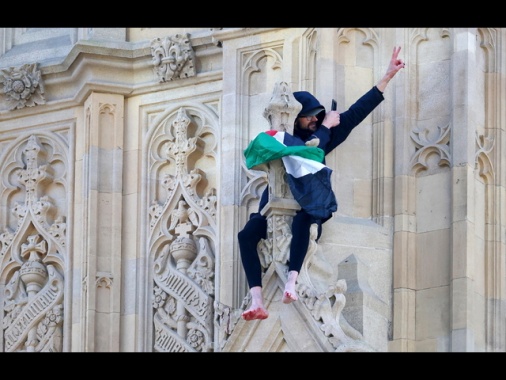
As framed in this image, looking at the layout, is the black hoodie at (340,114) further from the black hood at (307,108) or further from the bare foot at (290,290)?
the bare foot at (290,290)

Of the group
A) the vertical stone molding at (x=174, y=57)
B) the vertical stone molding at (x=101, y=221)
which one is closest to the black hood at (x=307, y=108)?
the vertical stone molding at (x=174, y=57)

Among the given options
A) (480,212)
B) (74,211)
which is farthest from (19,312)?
(480,212)

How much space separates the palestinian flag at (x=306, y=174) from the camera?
2134 centimetres

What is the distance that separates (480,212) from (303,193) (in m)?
1.40

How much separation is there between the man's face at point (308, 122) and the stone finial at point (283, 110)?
11 centimetres

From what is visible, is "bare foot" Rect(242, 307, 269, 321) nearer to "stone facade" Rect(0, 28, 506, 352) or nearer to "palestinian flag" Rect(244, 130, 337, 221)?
"stone facade" Rect(0, 28, 506, 352)

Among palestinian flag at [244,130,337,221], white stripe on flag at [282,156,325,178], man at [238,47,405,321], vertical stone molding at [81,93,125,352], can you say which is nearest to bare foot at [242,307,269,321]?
man at [238,47,405,321]

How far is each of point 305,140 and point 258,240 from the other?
2.65 feet

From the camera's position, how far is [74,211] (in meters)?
24.0

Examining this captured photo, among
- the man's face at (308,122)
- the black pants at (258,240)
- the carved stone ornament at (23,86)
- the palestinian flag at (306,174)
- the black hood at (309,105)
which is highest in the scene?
the carved stone ornament at (23,86)

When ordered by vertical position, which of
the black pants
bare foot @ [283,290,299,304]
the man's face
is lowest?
bare foot @ [283,290,299,304]

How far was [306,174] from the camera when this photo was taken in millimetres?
21312

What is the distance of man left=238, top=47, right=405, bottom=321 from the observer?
21344 mm

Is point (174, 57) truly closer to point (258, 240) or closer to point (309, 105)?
point (309, 105)
